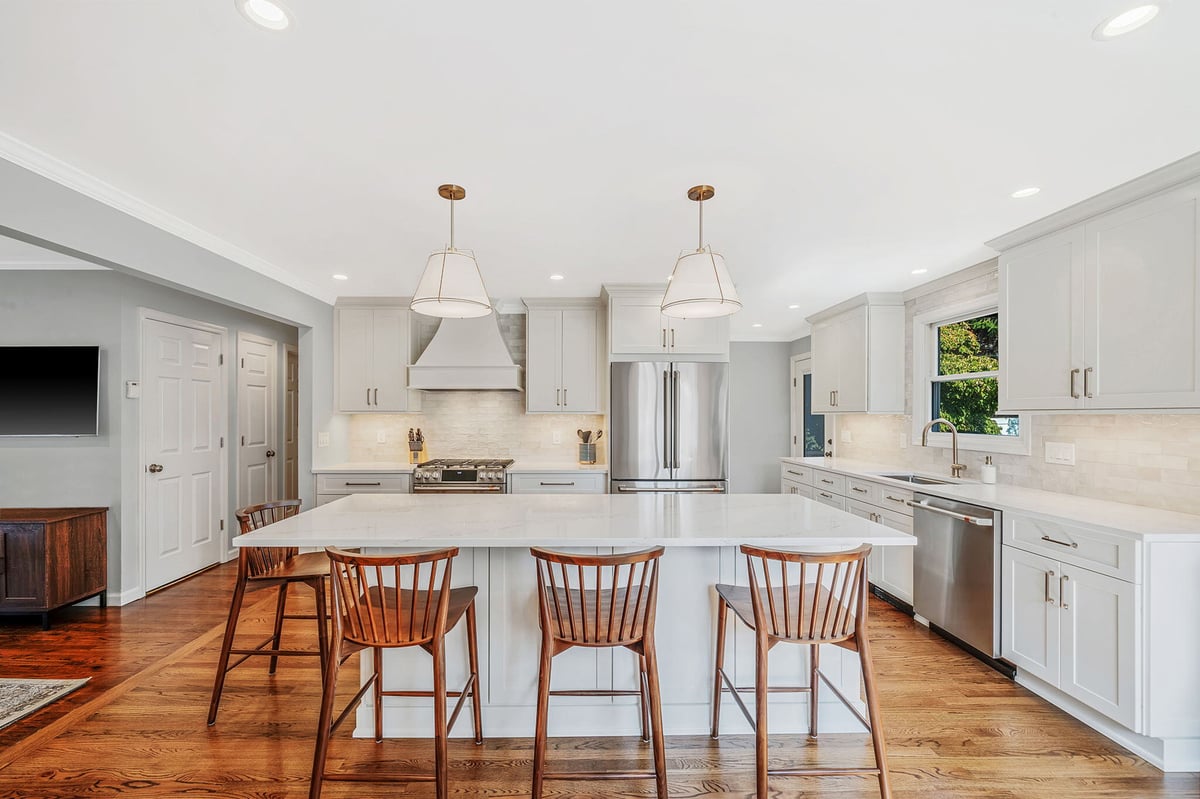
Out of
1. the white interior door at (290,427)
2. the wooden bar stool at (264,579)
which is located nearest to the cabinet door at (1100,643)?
the wooden bar stool at (264,579)

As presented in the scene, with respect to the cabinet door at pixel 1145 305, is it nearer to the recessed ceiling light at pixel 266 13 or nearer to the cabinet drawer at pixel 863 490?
the cabinet drawer at pixel 863 490

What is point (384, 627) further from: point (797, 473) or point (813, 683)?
point (797, 473)

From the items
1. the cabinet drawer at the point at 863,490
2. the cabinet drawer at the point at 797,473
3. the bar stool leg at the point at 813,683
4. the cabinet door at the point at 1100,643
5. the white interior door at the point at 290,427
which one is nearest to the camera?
the cabinet door at the point at 1100,643

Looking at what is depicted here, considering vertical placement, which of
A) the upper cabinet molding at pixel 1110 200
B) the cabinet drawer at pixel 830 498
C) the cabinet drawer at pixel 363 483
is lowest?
the cabinet drawer at pixel 830 498

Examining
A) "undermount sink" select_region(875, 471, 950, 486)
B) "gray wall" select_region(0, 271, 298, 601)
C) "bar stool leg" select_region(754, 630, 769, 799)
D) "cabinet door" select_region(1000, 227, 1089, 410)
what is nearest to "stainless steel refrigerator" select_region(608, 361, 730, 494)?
"undermount sink" select_region(875, 471, 950, 486)

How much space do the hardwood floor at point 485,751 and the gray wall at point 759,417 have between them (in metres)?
4.14

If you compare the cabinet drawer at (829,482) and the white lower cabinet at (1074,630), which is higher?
the cabinet drawer at (829,482)

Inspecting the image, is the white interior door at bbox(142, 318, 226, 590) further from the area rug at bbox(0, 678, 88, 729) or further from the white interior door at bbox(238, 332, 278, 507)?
the area rug at bbox(0, 678, 88, 729)

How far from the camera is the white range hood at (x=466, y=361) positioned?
4652mm

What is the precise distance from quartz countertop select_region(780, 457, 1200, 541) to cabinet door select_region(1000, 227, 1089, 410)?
1.58ft

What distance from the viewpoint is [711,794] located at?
1.92 metres

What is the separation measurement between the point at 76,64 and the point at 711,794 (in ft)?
10.1

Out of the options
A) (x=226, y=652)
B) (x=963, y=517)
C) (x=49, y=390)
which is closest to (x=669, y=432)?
(x=963, y=517)

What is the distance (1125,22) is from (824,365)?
376cm
